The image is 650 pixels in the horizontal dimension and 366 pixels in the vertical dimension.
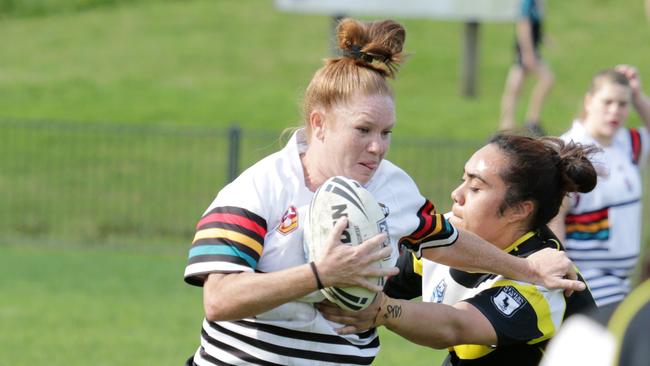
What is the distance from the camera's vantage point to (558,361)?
2.24 meters

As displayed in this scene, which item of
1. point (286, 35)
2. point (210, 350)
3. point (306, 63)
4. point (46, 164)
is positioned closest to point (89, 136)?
point (46, 164)

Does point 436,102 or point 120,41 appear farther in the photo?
point 120,41

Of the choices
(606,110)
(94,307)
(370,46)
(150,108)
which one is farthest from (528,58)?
(370,46)

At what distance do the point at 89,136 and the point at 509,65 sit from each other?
27.5 ft

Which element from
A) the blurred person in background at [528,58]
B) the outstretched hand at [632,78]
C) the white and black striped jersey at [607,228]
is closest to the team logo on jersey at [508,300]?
the white and black striped jersey at [607,228]

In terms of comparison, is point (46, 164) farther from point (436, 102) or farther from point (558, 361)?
point (558, 361)

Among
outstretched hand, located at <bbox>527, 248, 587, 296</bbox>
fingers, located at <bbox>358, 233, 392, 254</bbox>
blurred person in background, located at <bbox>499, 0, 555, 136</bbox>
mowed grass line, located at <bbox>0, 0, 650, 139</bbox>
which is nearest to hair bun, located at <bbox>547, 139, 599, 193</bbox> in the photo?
outstretched hand, located at <bbox>527, 248, 587, 296</bbox>

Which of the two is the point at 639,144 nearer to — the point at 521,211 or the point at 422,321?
the point at 521,211

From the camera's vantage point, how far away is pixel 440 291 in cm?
432

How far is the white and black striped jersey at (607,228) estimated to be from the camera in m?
6.84

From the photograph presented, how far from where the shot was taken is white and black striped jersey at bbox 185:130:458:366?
3.52 metres

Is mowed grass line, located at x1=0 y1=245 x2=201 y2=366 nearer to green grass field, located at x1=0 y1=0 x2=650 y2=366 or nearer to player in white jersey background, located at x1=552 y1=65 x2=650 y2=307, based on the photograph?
green grass field, located at x1=0 y1=0 x2=650 y2=366

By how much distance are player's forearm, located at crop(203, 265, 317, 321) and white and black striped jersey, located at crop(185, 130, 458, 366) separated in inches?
2.2

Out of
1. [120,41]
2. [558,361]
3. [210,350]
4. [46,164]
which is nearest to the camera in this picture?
[558,361]
